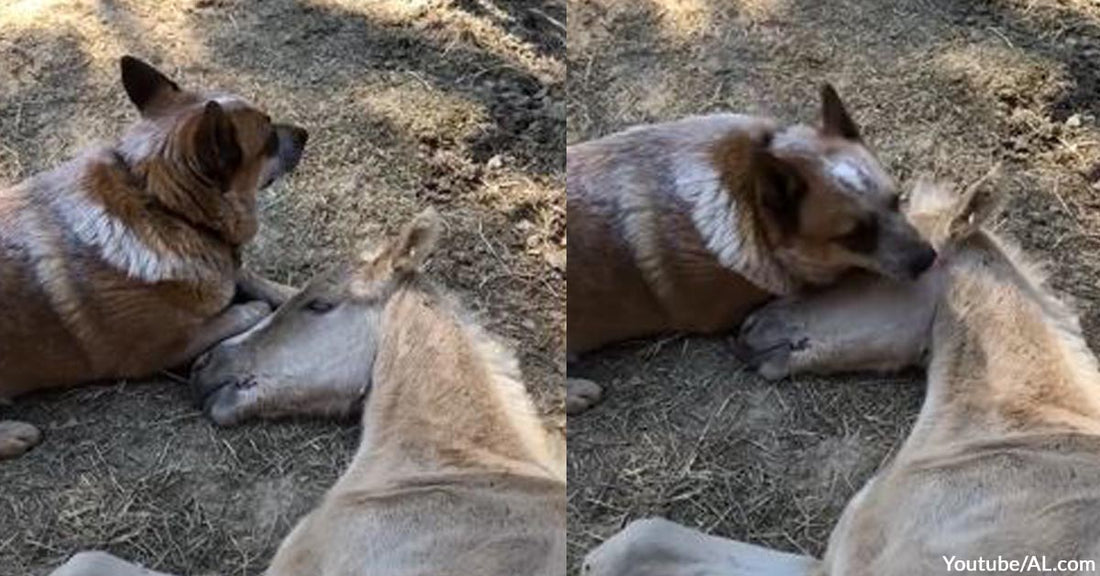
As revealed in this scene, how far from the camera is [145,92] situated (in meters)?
3.11

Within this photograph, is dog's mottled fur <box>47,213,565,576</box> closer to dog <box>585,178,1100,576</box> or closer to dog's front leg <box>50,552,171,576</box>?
dog's front leg <box>50,552,171,576</box>

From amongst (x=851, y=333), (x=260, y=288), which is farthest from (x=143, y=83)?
(x=851, y=333)

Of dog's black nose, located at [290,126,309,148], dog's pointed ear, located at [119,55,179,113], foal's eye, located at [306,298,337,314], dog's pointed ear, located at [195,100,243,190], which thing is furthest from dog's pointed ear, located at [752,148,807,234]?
dog's pointed ear, located at [119,55,179,113]

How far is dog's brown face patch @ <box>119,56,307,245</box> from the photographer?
3.02 m

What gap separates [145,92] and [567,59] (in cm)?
91

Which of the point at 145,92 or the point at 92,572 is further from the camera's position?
the point at 145,92

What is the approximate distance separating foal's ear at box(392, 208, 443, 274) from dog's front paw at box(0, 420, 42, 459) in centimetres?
75

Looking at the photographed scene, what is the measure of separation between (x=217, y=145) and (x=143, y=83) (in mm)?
223

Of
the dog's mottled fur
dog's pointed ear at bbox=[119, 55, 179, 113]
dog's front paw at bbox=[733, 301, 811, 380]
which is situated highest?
dog's pointed ear at bbox=[119, 55, 179, 113]

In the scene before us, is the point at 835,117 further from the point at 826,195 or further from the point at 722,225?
the point at 722,225

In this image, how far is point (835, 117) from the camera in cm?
259

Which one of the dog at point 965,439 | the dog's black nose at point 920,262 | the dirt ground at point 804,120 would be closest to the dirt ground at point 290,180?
the dirt ground at point 804,120

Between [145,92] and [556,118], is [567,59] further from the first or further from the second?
[145,92]

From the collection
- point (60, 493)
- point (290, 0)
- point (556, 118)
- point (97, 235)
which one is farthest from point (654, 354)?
point (290, 0)
